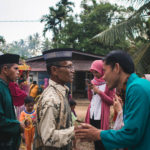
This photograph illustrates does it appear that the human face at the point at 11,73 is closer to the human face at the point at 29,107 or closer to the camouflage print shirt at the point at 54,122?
the camouflage print shirt at the point at 54,122

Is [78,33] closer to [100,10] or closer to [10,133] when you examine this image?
[100,10]

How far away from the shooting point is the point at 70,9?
83.1 feet

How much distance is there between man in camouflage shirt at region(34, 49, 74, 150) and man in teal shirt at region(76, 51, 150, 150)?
0.19 meters

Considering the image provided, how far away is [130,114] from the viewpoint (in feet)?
4.00

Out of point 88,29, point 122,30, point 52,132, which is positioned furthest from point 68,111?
point 88,29

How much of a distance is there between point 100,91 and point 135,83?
5.85 feet

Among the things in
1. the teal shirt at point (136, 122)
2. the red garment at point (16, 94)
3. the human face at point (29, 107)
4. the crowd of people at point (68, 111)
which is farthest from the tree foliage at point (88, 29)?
the teal shirt at point (136, 122)

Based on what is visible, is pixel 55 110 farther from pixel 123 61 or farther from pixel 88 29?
pixel 88 29

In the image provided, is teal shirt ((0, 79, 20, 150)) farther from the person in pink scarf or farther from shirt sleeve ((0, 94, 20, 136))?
the person in pink scarf

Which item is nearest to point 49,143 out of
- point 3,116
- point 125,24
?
point 3,116

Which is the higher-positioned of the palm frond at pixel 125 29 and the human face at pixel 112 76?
the palm frond at pixel 125 29

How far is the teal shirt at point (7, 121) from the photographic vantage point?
A: 6.66 feet

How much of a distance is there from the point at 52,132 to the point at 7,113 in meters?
1.00

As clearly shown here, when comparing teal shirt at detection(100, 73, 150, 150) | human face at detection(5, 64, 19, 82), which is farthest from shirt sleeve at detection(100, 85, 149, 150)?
human face at detection(5, 64, 19, 82)
